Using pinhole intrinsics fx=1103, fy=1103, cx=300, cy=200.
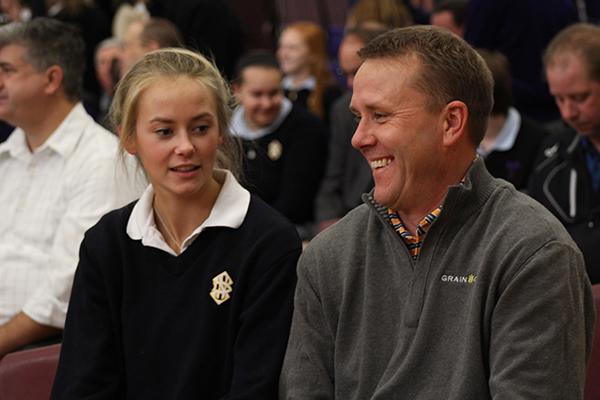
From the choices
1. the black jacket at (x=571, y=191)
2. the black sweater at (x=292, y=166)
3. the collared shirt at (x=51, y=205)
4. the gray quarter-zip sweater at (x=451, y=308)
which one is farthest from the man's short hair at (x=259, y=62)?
the gray quarter-zip sweater at (x=451, y=308)

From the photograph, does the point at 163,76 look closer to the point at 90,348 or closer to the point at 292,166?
the point at 90,348

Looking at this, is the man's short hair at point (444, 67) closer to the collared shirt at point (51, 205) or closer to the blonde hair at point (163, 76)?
the blonde hair at point (163, 76)

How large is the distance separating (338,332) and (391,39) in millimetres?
628

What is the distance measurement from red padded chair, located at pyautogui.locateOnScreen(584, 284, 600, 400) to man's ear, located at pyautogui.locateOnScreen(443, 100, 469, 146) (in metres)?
0.56

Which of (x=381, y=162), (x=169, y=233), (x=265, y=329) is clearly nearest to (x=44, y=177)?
(x=169, y=233)

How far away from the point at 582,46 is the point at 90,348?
187cm

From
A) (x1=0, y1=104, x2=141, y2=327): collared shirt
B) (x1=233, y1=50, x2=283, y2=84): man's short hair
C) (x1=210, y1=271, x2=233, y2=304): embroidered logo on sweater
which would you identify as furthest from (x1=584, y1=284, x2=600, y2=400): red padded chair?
(x1=233, y1=50, x2=283, y2=84): man's short hair

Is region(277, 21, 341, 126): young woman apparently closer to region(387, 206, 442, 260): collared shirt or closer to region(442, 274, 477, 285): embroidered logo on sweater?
region(387, 206, 442, 260): collared shirt

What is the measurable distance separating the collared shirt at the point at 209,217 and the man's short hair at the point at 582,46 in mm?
1369

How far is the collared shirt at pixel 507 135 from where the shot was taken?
433 cm

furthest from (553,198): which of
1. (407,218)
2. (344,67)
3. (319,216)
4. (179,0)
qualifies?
(179,0)

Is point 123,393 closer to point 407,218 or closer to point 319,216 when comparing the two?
point 407,218

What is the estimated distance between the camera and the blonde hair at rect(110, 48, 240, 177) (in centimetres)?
272

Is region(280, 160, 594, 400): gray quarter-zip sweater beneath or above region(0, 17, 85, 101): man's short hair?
beneath
